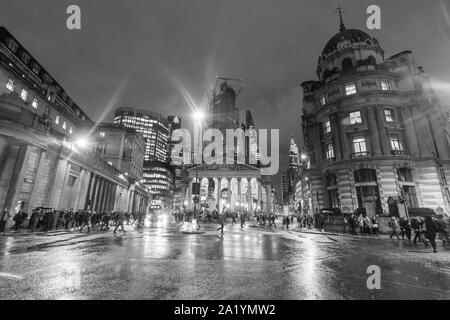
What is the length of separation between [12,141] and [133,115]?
578 ft

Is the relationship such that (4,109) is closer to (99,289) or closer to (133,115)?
(99,289)

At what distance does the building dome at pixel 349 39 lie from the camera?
115 feet

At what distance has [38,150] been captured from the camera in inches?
847

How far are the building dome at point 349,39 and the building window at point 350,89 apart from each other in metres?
9.38

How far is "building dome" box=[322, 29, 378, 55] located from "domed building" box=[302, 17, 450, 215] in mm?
170

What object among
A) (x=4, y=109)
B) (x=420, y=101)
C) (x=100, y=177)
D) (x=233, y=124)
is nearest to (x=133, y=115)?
(x=233, y=124)

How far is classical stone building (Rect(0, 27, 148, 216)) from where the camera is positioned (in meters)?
19.5

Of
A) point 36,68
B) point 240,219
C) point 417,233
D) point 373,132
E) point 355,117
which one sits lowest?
point 417,233

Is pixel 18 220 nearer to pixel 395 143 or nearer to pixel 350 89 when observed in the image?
pixel 350 89

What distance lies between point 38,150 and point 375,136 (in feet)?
132

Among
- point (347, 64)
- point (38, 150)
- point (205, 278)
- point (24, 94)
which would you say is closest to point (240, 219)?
point (38, 150)

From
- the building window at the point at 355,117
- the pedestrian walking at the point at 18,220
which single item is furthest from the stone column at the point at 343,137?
the pedestrian walking at the point at 18,220

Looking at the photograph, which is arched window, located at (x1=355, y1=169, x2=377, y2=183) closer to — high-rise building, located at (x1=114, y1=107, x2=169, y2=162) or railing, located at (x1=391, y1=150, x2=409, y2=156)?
railing, located at (x1=391, y1=150, x2=409, y2=156)

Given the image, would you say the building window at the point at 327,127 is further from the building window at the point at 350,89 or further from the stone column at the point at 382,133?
the stone column at the point at 382,133
